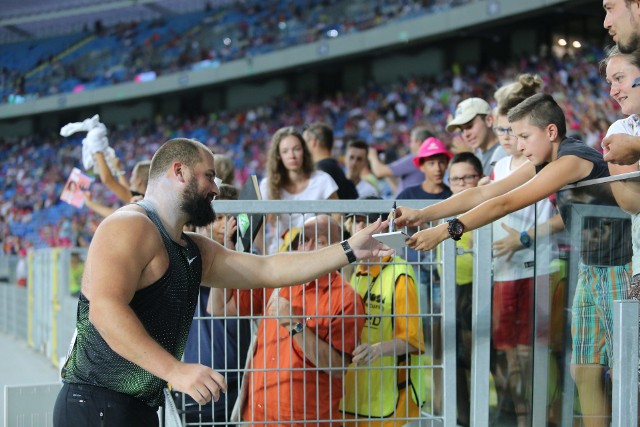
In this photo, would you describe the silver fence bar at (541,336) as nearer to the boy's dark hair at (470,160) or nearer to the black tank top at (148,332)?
the boy's dark hair at (470,160)

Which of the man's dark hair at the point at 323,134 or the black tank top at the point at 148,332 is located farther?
the man's dark hair at the point at 323,134

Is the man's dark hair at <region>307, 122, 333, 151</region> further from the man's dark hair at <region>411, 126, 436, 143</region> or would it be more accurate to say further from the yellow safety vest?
the yellow safety vest

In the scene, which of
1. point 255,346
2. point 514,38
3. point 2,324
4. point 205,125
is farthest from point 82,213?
point 255,346

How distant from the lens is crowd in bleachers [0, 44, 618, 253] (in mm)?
18188

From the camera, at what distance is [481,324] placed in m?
3.98

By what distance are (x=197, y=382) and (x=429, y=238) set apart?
1125 mm

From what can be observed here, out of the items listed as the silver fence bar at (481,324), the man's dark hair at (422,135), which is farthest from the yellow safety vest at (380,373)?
the man's dark hair at (422,135)

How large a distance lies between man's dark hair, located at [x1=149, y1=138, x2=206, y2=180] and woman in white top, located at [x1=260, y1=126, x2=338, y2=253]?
253cm

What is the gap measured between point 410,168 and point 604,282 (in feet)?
14.4

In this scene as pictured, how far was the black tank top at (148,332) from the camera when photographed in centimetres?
301

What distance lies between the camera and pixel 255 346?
13.1 ft

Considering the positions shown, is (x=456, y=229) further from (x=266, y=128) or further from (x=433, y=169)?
(x=266, y=128)

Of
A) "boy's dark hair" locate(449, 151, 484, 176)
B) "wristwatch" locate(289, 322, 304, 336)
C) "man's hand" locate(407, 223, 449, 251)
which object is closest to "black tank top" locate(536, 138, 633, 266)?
"man's hand" locate(407, 223, 449, 251)

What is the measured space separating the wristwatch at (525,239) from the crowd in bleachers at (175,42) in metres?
21.4
